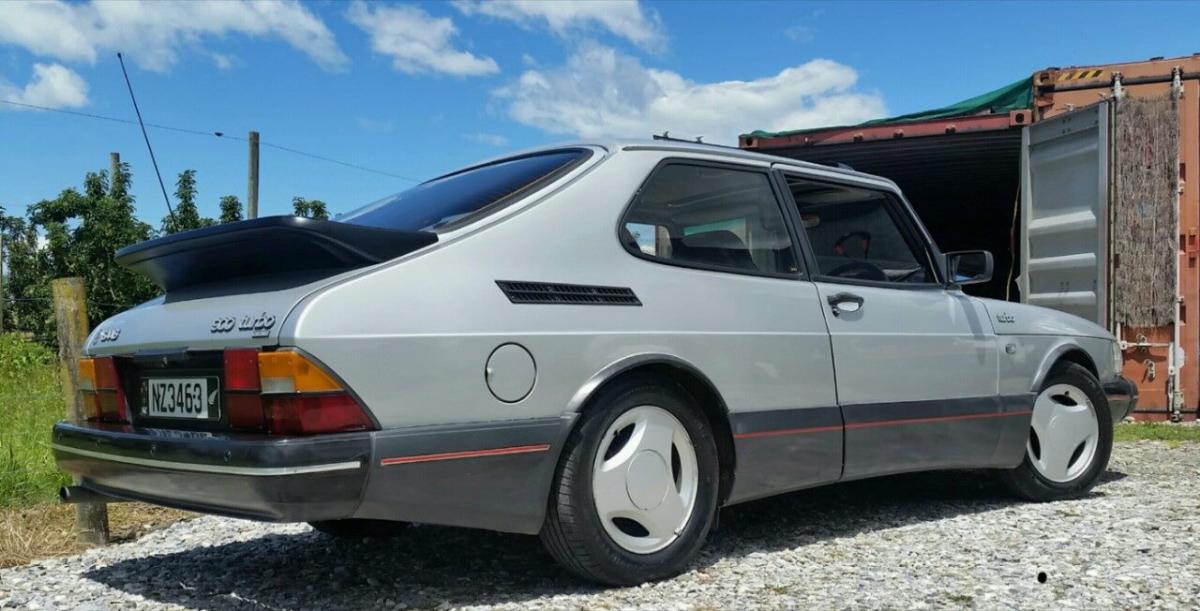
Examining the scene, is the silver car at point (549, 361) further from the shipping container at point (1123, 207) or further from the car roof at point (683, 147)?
the shipping container at point (1123, 207)

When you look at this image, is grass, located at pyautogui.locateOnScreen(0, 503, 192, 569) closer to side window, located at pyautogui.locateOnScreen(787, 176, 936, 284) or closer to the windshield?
the windshield

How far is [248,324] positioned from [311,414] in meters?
0.34

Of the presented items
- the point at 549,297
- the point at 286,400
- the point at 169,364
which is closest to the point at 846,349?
the point at 549,297

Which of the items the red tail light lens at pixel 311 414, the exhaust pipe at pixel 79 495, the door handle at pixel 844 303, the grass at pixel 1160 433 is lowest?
the grass at pixel 1160 433

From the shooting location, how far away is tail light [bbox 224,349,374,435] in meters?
2.63

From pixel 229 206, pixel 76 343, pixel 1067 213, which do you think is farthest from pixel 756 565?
pixel 229 206

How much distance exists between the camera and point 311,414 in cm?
264

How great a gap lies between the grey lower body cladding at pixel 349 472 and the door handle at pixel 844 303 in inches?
56.6

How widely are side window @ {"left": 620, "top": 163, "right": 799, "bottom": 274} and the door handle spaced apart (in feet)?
0.70

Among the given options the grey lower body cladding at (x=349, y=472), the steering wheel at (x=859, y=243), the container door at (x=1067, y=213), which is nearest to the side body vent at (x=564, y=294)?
the grey lower body cladding at (x=349, y=472)

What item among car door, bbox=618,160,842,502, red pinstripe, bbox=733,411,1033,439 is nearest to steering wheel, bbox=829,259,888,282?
car door, bbox=618,160,842,502

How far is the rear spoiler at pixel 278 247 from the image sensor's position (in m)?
2.80

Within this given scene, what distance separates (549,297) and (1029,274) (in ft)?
22.1

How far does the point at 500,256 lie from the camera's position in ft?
10.0
